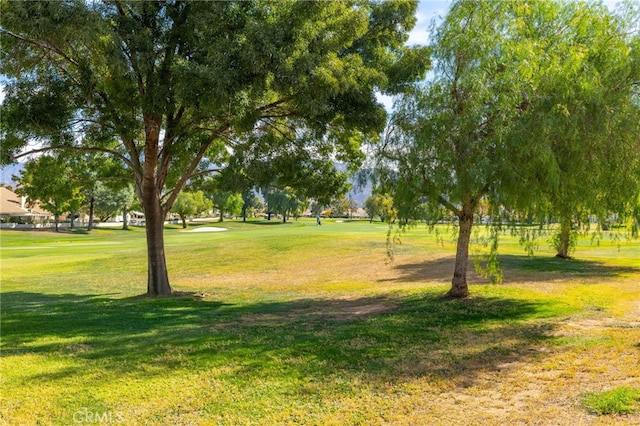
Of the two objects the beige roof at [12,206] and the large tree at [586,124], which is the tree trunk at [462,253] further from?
the beige roof at [12,206]

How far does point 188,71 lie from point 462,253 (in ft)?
29.5

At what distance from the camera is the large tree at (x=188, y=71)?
1136 cm

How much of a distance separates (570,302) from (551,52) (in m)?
7.49

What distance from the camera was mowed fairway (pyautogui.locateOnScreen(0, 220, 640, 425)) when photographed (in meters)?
6.13

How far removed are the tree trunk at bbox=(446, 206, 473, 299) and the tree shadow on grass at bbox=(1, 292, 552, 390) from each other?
54 cm

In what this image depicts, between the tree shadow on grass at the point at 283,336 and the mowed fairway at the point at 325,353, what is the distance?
1.9 inches

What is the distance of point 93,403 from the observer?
6.19 meters

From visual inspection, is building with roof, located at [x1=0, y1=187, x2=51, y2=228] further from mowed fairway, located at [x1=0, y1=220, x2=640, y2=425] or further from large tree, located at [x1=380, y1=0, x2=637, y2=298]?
large tree, located at [x1=380, y1=0, x2=637, y2=298]

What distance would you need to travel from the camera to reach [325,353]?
29.2 feet

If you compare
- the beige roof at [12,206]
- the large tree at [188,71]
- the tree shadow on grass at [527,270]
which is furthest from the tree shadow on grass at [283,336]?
the beige roof at [12,206]

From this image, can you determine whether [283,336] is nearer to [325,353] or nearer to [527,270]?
[325,353]

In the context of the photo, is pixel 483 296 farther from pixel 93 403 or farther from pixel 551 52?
pixel 93 403

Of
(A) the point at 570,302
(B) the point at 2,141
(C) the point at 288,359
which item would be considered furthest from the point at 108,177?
(A) the point at 570,302

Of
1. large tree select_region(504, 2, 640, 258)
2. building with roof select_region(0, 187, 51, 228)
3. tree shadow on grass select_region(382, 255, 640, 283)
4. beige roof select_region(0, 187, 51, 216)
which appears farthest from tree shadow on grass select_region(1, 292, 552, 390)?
beige roof select_region(0, 187, 51, 216)
